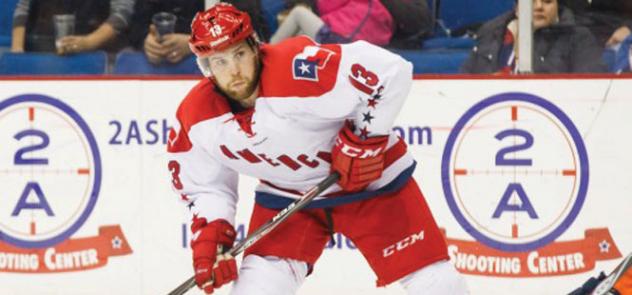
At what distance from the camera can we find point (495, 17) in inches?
205

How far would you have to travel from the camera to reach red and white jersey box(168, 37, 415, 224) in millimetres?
3666

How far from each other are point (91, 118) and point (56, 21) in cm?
42

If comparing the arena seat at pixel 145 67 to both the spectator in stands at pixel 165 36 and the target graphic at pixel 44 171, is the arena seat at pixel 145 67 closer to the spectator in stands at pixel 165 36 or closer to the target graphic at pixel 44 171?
the spectator in stands at pixel 165 36

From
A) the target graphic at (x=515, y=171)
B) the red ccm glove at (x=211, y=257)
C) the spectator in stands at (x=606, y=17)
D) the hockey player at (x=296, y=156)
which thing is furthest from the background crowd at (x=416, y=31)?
the red ccm glove at (x=211, y=257)

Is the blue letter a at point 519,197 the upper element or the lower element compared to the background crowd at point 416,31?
lower

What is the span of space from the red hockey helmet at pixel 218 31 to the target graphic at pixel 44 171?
1750 mm

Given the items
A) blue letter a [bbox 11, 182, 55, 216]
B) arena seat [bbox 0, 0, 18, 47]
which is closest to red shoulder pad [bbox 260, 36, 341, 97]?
blue letter a [bbox 11, 182, 55, 216]

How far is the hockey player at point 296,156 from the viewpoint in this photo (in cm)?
366

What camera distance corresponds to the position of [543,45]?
5184 mm

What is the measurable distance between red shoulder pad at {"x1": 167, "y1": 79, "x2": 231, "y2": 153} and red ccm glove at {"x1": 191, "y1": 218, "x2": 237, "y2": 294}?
213 mm

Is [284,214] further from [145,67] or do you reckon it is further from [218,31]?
[145,67]

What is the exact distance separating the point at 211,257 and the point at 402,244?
1.67 ft

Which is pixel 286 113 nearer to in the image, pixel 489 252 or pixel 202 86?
pixel 202 86

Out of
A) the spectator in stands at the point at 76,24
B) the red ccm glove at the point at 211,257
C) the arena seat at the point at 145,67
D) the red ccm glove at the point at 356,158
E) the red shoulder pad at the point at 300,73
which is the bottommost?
the arena seat at the point at 145,67
